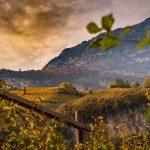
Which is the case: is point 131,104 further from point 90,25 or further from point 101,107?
point 90,25

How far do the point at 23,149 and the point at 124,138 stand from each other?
2.98 m

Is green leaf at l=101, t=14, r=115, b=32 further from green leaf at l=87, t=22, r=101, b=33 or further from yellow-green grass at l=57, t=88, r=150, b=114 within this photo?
yellow-green grass at l=57, t=88, r=150, b=114

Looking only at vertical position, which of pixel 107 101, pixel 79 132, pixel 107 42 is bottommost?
pixel 107 101

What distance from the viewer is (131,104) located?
209 feet

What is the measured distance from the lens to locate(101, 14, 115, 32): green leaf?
1.23m

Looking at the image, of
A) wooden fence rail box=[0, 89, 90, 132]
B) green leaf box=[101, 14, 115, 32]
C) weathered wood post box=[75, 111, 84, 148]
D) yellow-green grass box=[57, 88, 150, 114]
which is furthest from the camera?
yellow-green grass box=[57, 88, 150, 114]

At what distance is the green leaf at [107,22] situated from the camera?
1.23m

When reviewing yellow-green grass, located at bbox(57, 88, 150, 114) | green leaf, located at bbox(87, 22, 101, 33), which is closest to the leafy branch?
green leaf, located at bbox(87, 22, 101, 33)

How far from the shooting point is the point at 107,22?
4.18ft

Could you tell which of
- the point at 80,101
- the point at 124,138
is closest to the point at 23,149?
the point at 124,138

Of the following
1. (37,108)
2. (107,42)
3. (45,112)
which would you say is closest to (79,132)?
(45,112)

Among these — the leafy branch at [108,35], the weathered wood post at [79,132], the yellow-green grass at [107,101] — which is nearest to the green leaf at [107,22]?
the leafy branch at [108,35]

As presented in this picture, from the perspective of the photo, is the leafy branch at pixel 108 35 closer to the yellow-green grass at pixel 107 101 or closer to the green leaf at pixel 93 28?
the green leaf at pixel 93 28

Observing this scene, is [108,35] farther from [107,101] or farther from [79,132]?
[107,101]
